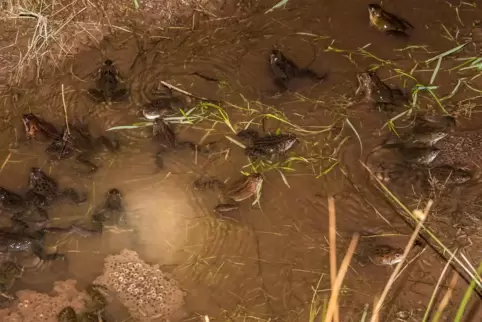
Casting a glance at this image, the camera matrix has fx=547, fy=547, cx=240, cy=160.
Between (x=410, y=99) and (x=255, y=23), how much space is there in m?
1.46

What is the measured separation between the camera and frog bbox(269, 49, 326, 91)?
443 cm

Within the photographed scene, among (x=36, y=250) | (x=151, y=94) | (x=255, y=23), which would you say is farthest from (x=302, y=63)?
(x=36, y=250)

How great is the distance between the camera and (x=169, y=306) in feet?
12.7

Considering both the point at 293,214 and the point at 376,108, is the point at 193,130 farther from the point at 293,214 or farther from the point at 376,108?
the point at 376,108

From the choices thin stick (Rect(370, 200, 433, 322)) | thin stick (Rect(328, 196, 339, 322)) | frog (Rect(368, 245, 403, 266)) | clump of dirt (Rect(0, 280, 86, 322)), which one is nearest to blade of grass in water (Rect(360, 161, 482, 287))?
thin stick (Rect(370, 200, 433, 322))

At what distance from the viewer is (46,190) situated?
4.06 metres

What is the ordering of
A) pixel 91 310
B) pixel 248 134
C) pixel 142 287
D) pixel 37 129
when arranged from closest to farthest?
pixel 91 310, pixel 142 287, pixel 37 129, pixel 248 134

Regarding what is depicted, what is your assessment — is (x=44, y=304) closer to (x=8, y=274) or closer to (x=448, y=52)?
(x=8, y=274)

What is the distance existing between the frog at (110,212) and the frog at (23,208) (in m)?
0.38

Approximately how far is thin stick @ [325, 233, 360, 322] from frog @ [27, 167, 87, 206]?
6.41 ft

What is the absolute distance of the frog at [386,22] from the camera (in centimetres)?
451

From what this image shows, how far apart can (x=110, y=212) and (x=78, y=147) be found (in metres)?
0.58

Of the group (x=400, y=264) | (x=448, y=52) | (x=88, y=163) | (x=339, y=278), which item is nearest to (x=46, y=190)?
(x=88, y=163)

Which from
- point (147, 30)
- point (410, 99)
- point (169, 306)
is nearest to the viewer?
point (169, 306)
